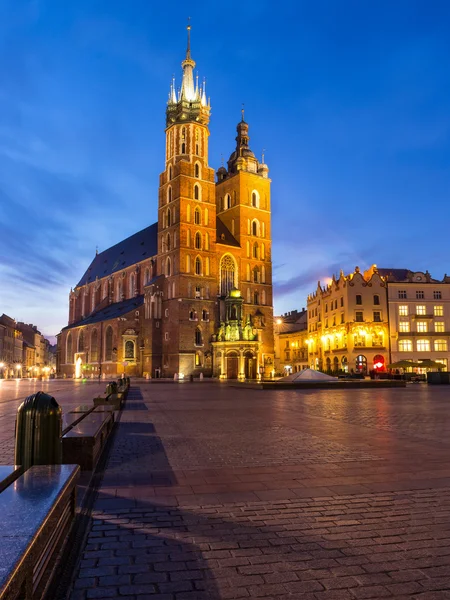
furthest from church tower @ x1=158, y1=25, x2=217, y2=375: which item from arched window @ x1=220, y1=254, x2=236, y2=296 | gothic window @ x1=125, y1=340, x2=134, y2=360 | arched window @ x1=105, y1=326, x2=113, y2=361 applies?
arched window @ x1=105, y1=326, x2=113, y2=361

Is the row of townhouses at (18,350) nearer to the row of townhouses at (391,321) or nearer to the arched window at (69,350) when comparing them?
the arched window at (69,350)

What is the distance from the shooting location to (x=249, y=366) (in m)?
63.9

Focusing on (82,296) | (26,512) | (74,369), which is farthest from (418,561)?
(82,296)

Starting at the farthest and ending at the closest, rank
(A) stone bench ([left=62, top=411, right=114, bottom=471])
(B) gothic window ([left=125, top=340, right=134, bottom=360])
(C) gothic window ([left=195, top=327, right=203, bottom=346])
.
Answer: (B) gothic window ([left=125, top=340, right=134, bottom=360]), (C) gothic window ([left=195, top=327, right=203, bottom=346]), (A) stone bench ([left=62, top=411, right=114, bottom=471])

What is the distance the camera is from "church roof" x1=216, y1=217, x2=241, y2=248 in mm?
73562

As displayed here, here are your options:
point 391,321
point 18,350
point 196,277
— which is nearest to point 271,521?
point 391,321

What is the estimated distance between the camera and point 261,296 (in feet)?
246

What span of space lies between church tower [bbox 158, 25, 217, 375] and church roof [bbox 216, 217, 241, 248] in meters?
3.07

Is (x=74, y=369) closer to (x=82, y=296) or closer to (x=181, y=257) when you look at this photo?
(x=82, y=296)

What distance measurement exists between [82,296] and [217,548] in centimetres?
10040

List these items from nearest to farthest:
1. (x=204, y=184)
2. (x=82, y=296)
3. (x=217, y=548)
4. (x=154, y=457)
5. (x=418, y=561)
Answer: (x=418, y=561), (x=217, y=548), (x=154, y=457), (x=204, y=184), (x=82, y=296)

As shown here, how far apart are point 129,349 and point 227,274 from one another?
1711 centimetres

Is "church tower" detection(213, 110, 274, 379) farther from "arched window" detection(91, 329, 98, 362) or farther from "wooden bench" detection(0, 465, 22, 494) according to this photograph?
"wooden bench" detection(0, 465, 22, 494)

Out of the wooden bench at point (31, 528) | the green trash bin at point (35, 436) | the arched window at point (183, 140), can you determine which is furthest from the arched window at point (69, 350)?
the wooden bench at point (31, 528)
